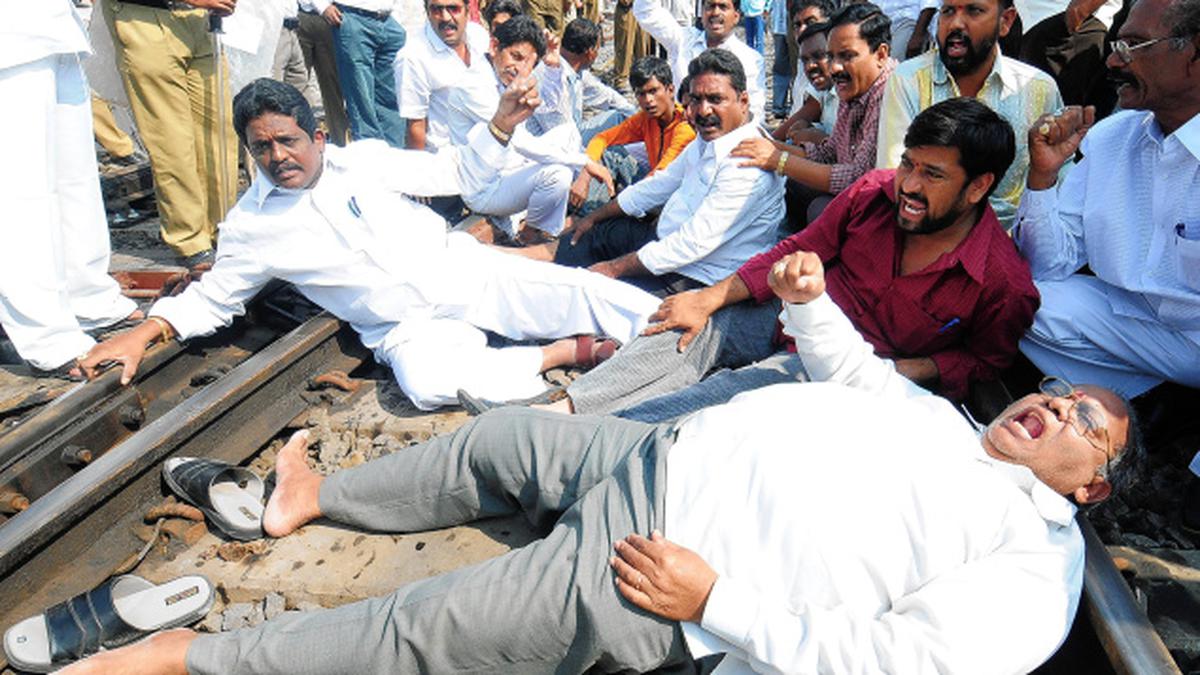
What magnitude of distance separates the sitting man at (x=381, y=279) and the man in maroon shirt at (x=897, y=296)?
1.70 feet

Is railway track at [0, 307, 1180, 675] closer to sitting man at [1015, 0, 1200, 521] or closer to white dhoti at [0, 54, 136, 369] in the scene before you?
white dhoti at [0, 54, 136, 369]

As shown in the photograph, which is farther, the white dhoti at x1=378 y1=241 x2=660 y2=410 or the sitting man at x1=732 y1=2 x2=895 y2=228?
the sitting man at x1=732 y1=2 x2=895 y2=228

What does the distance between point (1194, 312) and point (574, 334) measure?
2428 mm

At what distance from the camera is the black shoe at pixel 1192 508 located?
286 cm

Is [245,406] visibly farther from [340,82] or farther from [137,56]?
[340,82]

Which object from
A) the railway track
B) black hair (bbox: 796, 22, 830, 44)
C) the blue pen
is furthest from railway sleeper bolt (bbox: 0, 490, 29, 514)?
black hair (bbox: 796, 22, 830, 44)

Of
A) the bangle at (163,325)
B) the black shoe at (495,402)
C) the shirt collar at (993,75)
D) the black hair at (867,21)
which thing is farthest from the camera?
the black hair at (867,21)

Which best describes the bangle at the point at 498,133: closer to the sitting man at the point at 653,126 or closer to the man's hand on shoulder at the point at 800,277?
the sitting man at the point at 653,126

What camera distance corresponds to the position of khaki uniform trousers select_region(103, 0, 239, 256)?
4.89 m

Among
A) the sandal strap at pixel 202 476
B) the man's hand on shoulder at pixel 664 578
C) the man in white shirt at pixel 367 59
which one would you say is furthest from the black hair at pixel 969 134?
the man in white shirt at pixel 367 59

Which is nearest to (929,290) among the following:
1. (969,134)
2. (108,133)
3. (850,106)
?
(969,134)

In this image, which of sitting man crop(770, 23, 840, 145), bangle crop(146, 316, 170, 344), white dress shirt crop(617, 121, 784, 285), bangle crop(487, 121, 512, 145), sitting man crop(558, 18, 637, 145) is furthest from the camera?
sitting man crop(558, 18, 637, 145)

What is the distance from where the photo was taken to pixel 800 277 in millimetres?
2547

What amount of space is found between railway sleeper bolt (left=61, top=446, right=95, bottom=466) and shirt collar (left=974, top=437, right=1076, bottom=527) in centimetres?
292
